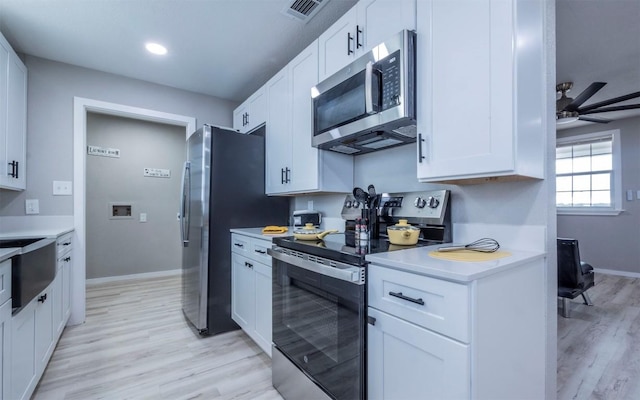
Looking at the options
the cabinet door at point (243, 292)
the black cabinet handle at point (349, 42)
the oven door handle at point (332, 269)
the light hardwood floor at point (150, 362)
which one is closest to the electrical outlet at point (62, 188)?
the light hardwood floor at point (150, 362)

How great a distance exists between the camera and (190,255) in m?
2.71

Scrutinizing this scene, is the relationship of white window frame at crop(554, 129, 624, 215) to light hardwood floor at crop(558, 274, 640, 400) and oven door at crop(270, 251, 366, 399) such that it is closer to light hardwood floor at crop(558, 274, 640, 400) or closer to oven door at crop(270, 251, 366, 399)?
light hardwood floor at crop(558, 274, 640, 400)

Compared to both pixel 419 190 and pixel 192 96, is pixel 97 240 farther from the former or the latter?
pixel 419 190

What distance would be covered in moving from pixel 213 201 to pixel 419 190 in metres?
1.64

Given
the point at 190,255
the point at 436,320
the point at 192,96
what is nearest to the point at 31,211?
the point at 190,255

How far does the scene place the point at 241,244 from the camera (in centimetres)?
237

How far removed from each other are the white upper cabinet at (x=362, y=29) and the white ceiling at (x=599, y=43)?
1308 millimetres

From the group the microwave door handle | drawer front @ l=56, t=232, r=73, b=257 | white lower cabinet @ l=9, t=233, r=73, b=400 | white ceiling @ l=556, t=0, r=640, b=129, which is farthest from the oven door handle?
white ceiling @ l=556, t=0, r=640, b=129

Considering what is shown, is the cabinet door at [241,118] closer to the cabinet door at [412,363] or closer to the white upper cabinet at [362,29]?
the white upper cabinet at [362,29]

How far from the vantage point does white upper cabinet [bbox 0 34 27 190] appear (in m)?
2.12

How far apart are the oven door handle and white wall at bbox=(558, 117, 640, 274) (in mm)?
5694

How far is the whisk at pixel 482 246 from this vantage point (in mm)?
1285

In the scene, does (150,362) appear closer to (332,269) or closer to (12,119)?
(332,269)

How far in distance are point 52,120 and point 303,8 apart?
260 centimetres
